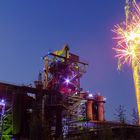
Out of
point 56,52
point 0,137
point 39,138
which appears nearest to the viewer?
point 39,138

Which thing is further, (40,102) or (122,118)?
(40,102)

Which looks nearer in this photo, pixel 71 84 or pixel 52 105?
pixel 52 105

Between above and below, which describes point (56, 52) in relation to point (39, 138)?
above

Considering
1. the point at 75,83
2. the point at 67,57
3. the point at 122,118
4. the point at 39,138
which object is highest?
the point at 67,57

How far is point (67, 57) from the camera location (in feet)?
257

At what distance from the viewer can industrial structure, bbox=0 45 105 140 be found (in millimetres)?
53963

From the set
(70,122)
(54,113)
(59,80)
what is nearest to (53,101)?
(54,113)

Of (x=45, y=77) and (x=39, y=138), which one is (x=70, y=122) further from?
(x=39, y=138)

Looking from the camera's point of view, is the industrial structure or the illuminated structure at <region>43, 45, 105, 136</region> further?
the illuminated structure at <region>43, 45, 105, 136</region>

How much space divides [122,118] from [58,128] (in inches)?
723

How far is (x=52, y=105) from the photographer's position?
2356 inches

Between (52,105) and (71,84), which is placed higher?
(71,84)

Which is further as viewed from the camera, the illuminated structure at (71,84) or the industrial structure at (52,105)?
the illuminated structure at (71,84)

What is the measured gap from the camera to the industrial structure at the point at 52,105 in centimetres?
5396
